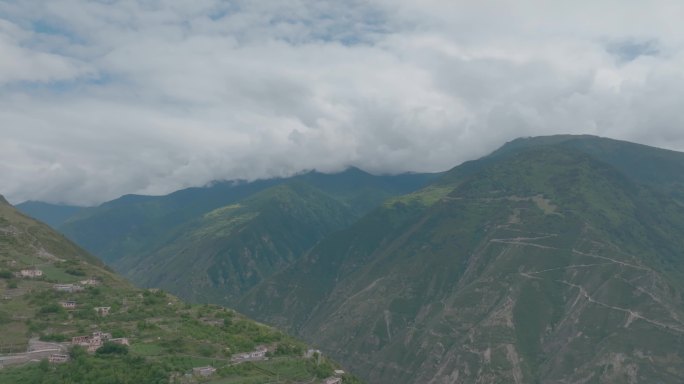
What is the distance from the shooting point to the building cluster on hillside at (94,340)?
465ft

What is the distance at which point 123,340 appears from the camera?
145500 mm

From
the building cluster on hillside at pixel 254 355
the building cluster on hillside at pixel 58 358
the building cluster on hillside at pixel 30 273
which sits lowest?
the building cluster on hillside at pixel 254 355

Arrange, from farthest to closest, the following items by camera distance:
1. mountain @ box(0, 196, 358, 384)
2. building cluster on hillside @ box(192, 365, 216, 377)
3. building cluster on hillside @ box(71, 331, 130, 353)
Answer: building cluster on hillside @ box(71, 331, 130, 353), building cluster on hillside @ box(192, 365, 216, 377), mountain @ box(0, 196, 358, 384)

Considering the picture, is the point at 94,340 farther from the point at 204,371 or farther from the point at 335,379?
the point at 335,379

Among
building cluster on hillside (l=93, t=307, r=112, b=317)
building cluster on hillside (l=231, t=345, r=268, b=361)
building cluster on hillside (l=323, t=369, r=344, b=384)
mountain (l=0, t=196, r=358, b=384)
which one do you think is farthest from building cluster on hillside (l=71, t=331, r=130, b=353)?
building cluster on hillside (l=323, t=369, r=344, b=384)

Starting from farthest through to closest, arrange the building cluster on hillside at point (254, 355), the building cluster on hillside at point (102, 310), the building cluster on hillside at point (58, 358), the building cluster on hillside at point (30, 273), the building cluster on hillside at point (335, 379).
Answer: the building cluster on hillside at point (30, 273) → the building cluster on hillside at point (102, 310) → the building cluster on hillside at point (254, 355) → the building cluster on hillside at point (335, 379) → the building cluster on hillside at point (58, 358)

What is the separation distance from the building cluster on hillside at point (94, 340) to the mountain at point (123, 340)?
0.23 metres

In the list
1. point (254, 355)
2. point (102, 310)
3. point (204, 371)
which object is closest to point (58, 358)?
point (204, 371)

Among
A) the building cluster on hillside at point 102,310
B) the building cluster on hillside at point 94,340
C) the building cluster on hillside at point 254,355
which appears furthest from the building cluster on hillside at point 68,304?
the building cluster on hillside at point 254,355

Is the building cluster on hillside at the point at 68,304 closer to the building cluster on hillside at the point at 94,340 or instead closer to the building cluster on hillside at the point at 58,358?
the building cluster on hillside at the point at 94,340

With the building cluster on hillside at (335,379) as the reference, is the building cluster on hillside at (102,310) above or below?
above

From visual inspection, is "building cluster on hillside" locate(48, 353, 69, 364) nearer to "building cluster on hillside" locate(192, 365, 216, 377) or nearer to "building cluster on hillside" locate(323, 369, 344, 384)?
"building cluster on hillside" locate(192, 365, 216, 377)

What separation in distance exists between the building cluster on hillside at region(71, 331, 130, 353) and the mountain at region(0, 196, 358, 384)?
229 mm

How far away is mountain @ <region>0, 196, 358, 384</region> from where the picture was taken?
131 meters
